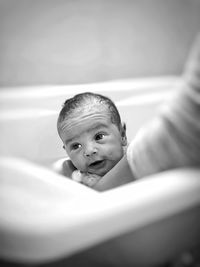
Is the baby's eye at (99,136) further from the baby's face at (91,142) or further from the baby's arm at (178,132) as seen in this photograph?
the baby's arm at (178,132)

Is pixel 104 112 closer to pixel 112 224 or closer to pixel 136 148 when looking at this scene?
pixel 136 148

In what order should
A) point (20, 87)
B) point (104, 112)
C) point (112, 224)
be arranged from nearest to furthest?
point (112, 224) < point (20, 87) < point (104, 112)

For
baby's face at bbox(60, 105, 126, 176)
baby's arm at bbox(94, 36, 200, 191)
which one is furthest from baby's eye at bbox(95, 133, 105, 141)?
baby's arm at bbox(94, 36, 200, 191)

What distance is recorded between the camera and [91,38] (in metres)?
0.50

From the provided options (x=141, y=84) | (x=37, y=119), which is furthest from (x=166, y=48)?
(x=37, y=119)

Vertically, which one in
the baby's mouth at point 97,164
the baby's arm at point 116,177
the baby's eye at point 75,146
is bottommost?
the baby's arm at point 116,177

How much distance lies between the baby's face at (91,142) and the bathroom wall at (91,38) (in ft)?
0.26

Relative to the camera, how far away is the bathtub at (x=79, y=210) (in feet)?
1.23

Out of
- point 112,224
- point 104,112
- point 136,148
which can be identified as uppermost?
point 104,112

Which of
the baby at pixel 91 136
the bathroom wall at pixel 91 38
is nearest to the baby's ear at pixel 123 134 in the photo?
the baby at pixel 91 136

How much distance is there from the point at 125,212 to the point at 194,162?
0.32ft

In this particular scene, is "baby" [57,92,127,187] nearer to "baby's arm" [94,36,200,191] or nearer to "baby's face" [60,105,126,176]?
"baby's face" [60,105,126,176]

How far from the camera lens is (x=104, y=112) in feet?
1.99

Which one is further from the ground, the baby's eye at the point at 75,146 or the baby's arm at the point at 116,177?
the baby's eye at the point at 75,146
